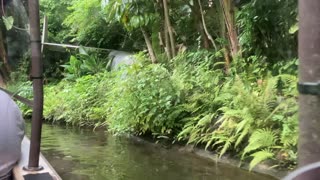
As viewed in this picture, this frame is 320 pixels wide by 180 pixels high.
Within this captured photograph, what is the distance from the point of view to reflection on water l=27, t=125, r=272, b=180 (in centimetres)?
568

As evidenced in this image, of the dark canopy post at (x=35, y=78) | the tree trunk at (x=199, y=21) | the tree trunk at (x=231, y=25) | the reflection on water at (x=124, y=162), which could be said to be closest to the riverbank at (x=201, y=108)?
the reflection on water at (x=124, y=162)

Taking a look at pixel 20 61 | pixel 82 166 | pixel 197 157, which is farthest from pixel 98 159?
pixel 20 61

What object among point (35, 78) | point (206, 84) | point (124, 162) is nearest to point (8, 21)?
point (35, 78)

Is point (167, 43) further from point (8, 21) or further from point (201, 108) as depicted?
point (8, 21)

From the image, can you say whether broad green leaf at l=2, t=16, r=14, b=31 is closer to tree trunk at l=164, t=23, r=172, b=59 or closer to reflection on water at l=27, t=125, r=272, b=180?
reflection on water at l=27, t=125, r=272, b=180

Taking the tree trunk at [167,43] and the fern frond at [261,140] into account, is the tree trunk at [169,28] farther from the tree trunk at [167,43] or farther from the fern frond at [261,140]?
the fern frond at [261,140]

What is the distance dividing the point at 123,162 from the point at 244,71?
2304 millimetres

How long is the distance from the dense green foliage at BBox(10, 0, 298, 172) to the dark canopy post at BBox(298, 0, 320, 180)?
415 cm

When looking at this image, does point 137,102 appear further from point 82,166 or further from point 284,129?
point 284,129

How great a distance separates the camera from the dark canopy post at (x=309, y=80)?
1147mm

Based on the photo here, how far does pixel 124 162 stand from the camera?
643 centimetres

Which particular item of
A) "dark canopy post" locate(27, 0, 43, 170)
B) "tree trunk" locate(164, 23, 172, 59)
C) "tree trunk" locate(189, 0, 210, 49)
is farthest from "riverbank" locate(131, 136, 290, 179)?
"dark canopy post" locate(27, 0, 43, 170)

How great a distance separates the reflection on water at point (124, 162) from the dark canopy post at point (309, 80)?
4.31 metres

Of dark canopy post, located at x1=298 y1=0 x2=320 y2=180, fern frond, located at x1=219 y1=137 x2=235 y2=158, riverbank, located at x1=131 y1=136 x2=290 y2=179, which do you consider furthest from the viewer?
fern frond, located at x1=219 y1=137 x2=235 y2=158
